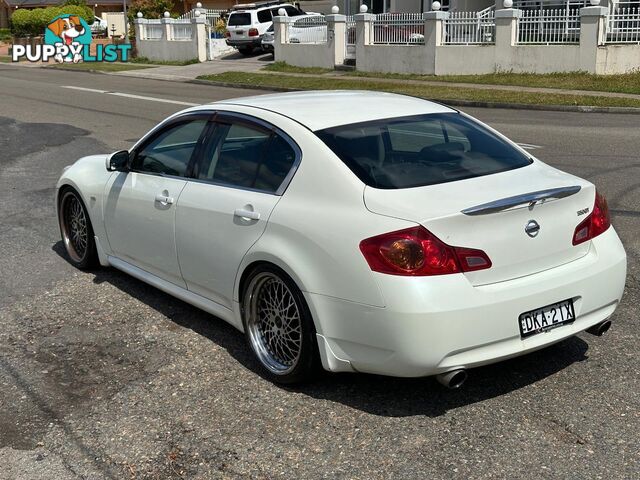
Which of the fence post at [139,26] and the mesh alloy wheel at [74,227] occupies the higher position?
the fence post at [139,26]

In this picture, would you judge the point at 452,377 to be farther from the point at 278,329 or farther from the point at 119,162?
the point at 119,162

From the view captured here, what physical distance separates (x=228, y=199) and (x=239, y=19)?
35.0 meters

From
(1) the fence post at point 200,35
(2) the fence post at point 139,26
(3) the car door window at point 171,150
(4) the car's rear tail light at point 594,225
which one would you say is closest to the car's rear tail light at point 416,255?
(4) the car's rear tail light at point 594,225

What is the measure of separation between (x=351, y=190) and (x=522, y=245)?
917 millimetres

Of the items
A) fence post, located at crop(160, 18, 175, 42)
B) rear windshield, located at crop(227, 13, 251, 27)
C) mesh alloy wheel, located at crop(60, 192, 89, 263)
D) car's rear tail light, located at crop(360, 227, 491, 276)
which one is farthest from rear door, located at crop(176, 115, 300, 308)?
fence post, located at crop(160, 18, 175, 42)

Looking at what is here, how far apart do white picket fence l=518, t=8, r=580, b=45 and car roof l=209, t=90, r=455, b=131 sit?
20.2 metres

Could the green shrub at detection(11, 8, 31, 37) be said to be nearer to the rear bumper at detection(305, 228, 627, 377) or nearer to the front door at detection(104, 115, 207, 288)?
the front door at detection(104, 115, 207, 288)

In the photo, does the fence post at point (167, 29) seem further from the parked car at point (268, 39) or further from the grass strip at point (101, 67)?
the parked car at point (268, 39)

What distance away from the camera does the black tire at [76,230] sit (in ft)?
22.1

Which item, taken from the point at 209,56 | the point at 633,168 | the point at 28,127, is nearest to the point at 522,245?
the point at 633,168

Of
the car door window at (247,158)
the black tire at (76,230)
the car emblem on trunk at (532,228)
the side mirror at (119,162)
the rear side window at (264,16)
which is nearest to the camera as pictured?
the car emblem on trunk at (532,228)

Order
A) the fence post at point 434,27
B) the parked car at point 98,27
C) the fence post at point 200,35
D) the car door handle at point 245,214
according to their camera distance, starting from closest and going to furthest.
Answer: the car door handle at point 245,214
the fence post at point 434,27
the fence post at point 200,35
the parked car at point 98,27

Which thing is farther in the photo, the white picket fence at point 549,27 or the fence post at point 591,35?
the white picket fence at point 549,27

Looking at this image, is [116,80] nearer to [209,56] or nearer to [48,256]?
[209,56]
